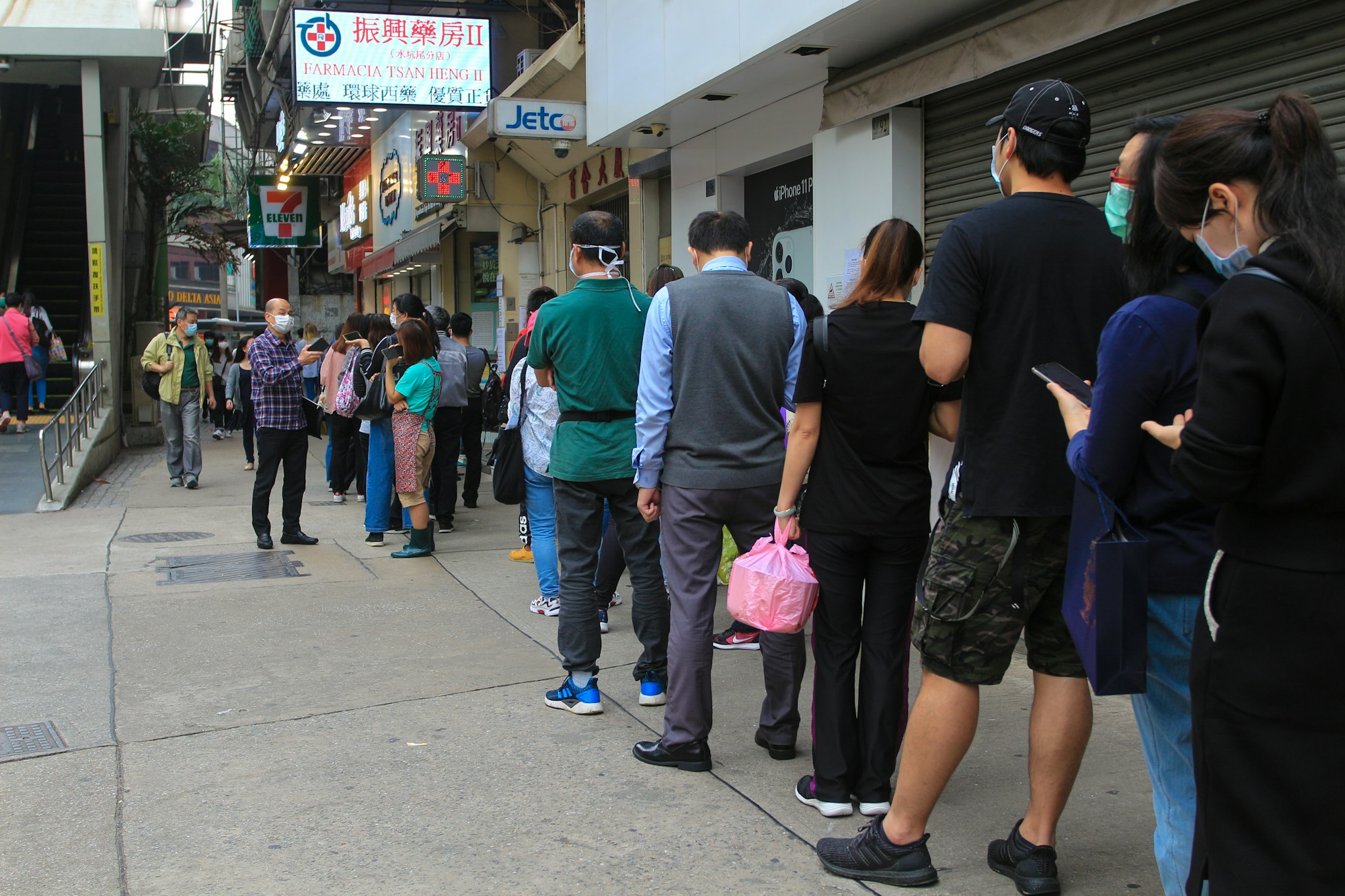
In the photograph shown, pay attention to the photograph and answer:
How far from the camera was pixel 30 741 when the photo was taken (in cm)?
456

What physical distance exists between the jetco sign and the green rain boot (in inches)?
204

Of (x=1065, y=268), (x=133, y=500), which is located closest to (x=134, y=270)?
(x=133, y=500)

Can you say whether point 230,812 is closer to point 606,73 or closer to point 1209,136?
point 1209,136

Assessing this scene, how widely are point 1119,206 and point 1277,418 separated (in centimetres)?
105

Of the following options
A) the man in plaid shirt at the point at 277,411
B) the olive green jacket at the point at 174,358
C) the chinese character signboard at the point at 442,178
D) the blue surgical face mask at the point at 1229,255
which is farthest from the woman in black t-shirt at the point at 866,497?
the chinese character signboard at the point at 442,178

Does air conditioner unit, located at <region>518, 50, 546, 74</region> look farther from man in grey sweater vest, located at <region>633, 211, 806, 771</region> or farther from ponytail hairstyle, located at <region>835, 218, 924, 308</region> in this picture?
ponytail hairstyle, located at <region>835, 218, 924, 308</region>

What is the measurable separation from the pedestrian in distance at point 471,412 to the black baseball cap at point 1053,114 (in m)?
7.75

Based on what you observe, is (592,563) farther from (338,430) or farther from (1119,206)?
(338,430)

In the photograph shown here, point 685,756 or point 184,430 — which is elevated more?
point 184,430

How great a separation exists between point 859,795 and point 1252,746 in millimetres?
1899

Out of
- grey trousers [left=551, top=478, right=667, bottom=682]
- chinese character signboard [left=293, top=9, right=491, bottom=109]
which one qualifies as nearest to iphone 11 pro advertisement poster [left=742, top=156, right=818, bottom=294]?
grey trousers [left=551, top=478, right=667, bottom=682]

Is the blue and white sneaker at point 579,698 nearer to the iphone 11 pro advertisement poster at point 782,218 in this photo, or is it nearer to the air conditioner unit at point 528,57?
the iphone 11 pro advertisement poster at point 782,218

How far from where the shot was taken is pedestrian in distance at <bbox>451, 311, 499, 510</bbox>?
10523 mm

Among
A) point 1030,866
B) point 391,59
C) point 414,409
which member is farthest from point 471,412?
point 1030,866
